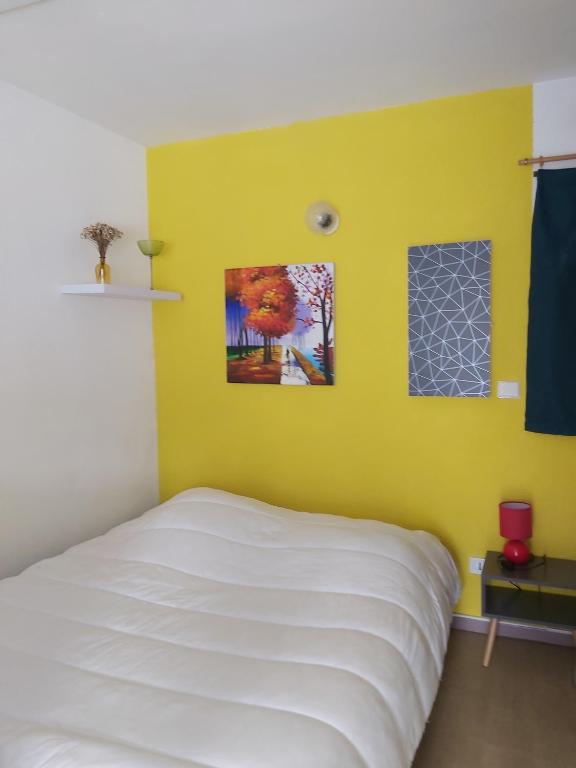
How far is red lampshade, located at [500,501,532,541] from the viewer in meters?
2.66

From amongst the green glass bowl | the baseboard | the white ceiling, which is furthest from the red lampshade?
the green glass bowl

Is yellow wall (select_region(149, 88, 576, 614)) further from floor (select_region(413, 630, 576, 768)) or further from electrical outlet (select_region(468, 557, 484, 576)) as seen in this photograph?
floor (select_region(413, 630, 576, 768))

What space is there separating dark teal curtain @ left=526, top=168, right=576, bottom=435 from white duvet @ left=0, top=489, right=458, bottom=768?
85cm

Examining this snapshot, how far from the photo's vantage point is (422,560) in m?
2.49

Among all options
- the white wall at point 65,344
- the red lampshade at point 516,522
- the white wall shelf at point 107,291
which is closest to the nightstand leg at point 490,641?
the red lampshade at point 516,522

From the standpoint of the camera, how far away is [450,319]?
2.85 m

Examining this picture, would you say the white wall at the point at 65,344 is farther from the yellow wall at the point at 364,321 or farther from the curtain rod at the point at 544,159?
the curtain rod at the point at 544,159

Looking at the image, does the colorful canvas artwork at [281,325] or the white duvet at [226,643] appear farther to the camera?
the colorful canvas artwork at [281,325]

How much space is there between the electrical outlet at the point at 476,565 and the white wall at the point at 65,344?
1.85 metres

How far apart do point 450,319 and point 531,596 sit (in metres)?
A: 1.32

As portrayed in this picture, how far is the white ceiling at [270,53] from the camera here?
204 centimetres

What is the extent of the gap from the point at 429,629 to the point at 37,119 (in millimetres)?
2760

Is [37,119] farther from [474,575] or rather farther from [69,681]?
[474,575]

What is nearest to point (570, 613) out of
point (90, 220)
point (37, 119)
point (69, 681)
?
point (69, 681)
